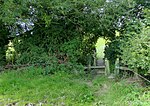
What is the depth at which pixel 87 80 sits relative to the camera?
29.0 ft

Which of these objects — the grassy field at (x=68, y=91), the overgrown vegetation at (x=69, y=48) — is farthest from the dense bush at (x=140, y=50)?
the grassy field at (x=68, y=91)

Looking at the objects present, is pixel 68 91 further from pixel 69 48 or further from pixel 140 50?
pixel 69 48

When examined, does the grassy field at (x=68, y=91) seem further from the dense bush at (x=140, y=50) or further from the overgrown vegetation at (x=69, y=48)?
the dense bush at (x=140, y=50)

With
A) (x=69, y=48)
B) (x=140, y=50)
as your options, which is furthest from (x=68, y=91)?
Answer: (x=69, y=48)

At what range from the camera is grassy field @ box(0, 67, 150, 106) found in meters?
6.75

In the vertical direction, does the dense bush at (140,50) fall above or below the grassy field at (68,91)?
above

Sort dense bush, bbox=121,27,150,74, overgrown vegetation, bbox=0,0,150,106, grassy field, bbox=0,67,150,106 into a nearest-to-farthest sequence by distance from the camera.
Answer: grassy field, bbox=0,67,150,106 → dense bush, bbox=121,27,150,74 → overgrown vegetation, bbox=0,0,150,106

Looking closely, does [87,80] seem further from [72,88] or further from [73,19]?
[73,19]

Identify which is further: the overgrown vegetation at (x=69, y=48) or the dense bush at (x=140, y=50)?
the overgrown vegetation at (x=69, y=48)

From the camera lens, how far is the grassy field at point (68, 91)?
6.75m

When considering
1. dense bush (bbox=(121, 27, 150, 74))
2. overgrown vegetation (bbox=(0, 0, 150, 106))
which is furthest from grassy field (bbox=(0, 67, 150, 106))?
dense bush (bbox=(121, 27, 150, 74))

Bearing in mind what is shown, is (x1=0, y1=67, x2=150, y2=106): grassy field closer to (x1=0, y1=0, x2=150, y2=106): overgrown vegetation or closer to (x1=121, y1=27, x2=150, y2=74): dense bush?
(x1=0, y1=0, x2=150, y2=106): overgrown vegetation

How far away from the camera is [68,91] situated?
7402mm

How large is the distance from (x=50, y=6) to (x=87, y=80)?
103 inches
